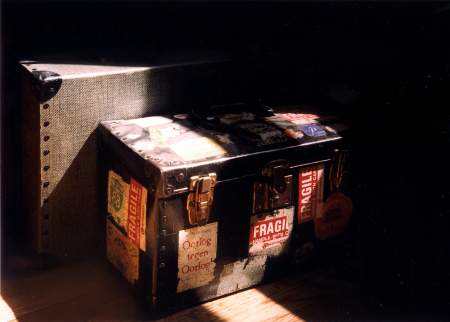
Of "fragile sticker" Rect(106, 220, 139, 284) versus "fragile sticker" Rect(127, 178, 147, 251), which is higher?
"fragile sticker" Rect(127, 178, 147, 251)

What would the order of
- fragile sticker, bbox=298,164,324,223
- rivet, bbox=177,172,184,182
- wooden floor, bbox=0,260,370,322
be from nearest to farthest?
rivet, bbox=177,172,184,182
wooden floor, bbox=0,260,370,322
fragile sticker, bbox=298,164,324,223

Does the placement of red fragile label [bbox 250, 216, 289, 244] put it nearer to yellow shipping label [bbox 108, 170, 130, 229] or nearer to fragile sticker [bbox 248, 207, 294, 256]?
fragile sticker [bbox 248, 207, 294, 256]

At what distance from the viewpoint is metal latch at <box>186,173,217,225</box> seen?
1686mm

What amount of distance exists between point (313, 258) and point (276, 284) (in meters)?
0.15

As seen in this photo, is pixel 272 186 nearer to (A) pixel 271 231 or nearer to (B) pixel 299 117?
(A) pixel 271 231

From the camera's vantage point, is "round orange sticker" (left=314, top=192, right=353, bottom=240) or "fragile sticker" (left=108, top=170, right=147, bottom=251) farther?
"round orange sticker" (left=314, top=192, right=353, bottom=240)

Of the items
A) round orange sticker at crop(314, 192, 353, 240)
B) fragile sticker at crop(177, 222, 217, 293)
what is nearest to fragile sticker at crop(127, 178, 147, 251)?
fragile sticker at crop(177, 222, 217, 293)

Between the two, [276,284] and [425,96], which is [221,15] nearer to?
[425,96]

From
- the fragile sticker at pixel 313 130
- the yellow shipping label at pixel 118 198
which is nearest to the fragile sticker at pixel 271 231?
the fragile sticker at pixel 313 130

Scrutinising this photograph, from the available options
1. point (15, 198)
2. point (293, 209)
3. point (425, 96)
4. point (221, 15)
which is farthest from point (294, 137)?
point (15, 198)

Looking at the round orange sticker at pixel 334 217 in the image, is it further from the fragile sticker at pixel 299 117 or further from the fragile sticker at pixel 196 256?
the fragile sticker at pixel 196 256

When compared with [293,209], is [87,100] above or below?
above

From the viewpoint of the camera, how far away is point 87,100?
5.98 feet

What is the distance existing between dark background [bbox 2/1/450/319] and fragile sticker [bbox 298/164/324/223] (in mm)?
122
